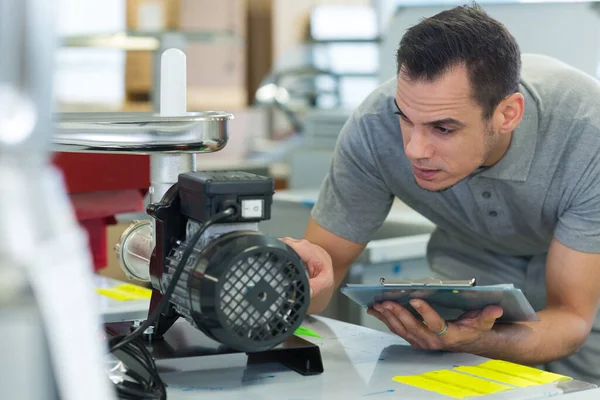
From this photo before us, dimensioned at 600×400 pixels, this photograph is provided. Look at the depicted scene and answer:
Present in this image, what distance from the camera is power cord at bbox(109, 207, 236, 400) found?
798 mm

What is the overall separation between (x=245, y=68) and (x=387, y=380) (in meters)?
4.13

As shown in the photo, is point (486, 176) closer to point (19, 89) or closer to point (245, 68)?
point (19, 89)

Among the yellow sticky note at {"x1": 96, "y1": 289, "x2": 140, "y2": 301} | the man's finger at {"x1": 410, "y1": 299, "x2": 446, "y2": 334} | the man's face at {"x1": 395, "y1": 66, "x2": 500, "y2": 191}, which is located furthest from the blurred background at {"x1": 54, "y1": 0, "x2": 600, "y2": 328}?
the man's finger at {"x1": 410, "y1": 299, "x2": 446, "y2": 334}

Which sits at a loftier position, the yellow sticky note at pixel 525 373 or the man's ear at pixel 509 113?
the man's ear at pixel 509 113

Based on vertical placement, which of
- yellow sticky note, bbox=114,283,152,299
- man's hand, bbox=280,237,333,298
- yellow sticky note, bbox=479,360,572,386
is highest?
man's hand, bbox=280,237,333,298

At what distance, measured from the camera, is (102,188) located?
4.72ft

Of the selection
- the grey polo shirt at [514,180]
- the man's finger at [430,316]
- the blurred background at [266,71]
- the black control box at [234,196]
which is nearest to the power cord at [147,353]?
the black control box at [234,196]

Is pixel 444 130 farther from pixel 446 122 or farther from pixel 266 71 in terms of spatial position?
pixel 266 71

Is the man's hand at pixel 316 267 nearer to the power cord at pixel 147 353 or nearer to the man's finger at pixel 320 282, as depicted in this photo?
the man's finger at pixel 320 282

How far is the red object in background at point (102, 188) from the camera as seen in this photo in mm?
1400

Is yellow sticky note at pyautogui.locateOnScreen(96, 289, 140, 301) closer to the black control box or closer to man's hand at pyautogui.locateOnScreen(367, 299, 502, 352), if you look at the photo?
man's hand at pyautogui.locateOnScreen(367, 299, 502, 352)

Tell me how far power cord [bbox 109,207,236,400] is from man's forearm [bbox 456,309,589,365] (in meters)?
0.45

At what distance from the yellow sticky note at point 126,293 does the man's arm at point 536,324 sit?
13.7 inches

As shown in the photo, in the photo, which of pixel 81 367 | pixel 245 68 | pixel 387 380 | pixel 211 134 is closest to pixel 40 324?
pixel 81 367
